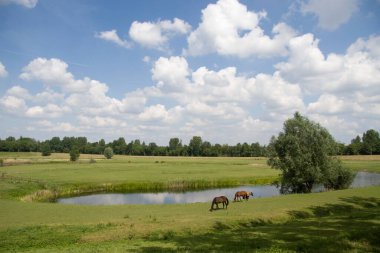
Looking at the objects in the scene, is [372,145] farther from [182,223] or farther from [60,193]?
[182,223]

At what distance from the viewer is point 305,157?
52406mm

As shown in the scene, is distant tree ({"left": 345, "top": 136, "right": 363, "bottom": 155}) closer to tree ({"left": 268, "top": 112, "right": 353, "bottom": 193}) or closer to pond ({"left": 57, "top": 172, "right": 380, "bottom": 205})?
pond ({"left": 57, "top": 172, "right": 380, "bottom": 205})

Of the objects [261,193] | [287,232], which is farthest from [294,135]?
[287,232]

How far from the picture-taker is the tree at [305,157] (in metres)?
52.9

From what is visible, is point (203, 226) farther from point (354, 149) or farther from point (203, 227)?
point (354, 149)

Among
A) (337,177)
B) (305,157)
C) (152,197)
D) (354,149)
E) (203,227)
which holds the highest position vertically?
(354,149)

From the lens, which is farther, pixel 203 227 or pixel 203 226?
pixel 203 226

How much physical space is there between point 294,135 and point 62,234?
4062 centimetres

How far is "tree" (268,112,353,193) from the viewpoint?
174 ft

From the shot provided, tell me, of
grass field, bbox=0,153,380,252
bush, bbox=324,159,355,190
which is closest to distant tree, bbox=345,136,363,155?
bush, bbox=324,159,355,190

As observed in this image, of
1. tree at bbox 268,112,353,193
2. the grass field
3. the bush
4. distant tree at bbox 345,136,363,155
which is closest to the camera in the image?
the grass field

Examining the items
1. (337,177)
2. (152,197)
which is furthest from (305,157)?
(152,197)

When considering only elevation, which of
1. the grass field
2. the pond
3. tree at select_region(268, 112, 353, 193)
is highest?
tree at select_region(268, 112, 353, 193)

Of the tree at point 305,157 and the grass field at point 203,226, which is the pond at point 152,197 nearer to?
the tree at point 305,157
